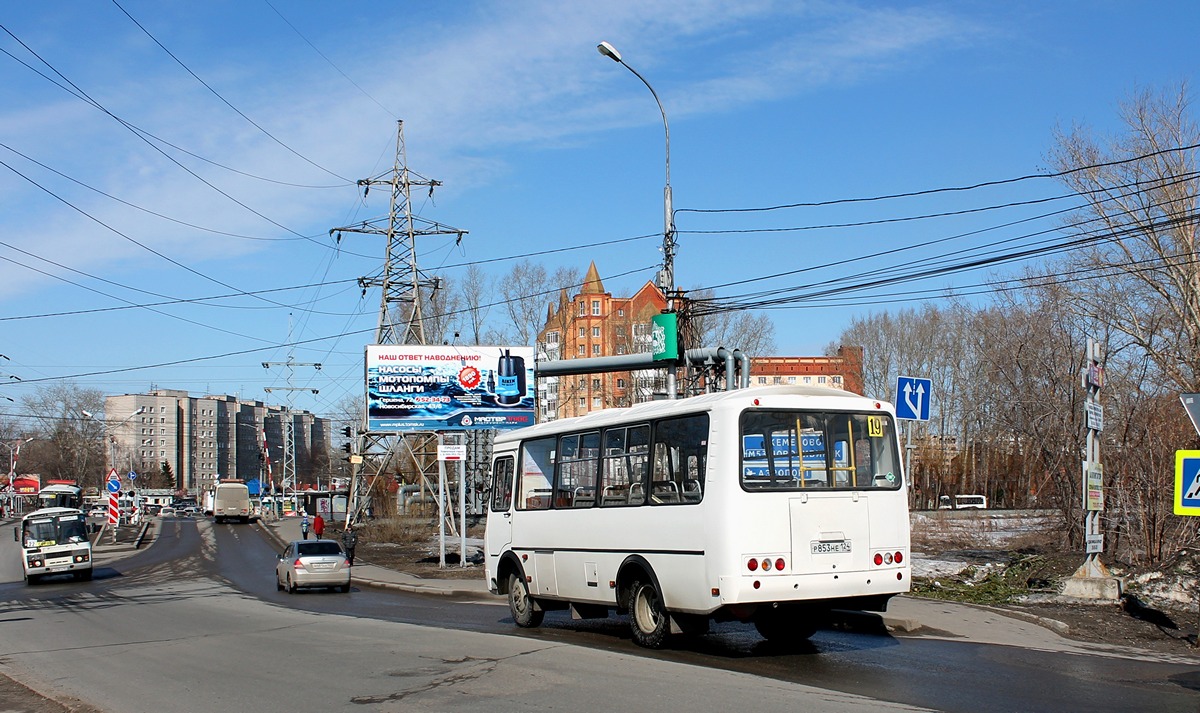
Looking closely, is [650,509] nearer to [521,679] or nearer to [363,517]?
[521,679]

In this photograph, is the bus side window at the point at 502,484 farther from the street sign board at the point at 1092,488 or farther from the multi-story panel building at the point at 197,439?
the multi-story panel building at the point at 197,439

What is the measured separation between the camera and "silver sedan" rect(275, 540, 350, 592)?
2648 cm

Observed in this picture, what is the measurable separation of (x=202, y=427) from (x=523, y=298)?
12578cm

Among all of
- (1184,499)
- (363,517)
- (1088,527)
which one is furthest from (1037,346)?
(363,517)

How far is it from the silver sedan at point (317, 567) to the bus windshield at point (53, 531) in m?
13.0

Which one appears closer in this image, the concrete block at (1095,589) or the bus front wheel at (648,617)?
the bus front wheel at (648,617)

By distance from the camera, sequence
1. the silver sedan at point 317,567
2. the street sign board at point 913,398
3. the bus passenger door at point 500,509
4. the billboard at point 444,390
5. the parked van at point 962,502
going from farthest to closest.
Result: the parked van at point 962,502 → the billboard at point 444,390 → the silver sedan at point 317,567 → the bus passenger door at point 500,509 → the street sign board at point 913,398

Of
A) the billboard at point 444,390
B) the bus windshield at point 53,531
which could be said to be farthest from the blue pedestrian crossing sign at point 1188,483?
the bus windshield at point 53,531

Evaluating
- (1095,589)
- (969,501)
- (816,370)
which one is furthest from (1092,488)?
(816,370)

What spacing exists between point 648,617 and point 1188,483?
251 inches

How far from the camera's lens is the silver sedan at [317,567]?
26484mm

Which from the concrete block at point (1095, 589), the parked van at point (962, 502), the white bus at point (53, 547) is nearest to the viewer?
the concrete block at point (1095, 589)

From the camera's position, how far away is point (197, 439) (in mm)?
172125

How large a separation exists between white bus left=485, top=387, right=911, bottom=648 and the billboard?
2183 centimetres
